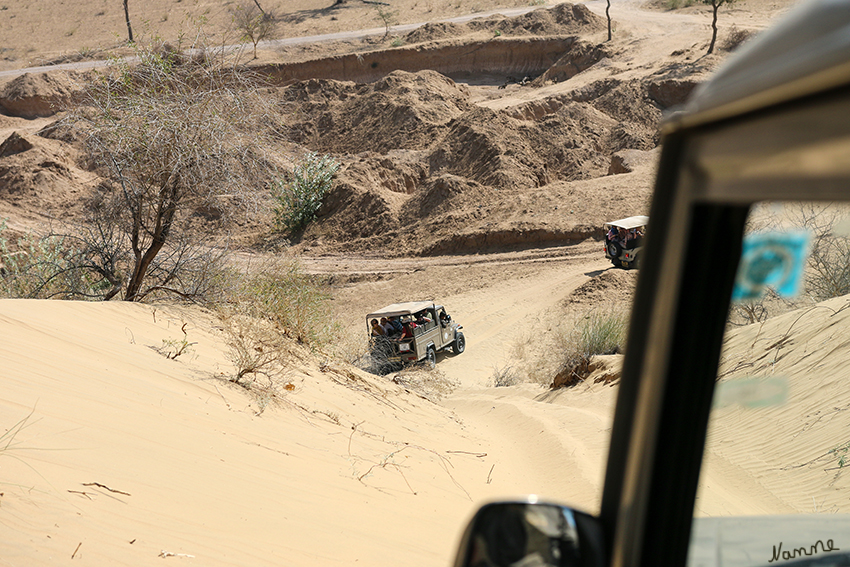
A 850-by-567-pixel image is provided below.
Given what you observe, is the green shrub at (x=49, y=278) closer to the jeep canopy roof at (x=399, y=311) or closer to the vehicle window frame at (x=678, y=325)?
the jeep canopy roof at (x=399, y=311)

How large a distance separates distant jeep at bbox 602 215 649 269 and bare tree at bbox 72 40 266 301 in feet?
29.4

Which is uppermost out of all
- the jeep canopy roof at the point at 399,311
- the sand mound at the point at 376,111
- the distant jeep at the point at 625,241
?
the sand mound at the point at 376,111

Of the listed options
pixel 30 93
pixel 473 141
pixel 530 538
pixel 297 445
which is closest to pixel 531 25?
pixel 473 141

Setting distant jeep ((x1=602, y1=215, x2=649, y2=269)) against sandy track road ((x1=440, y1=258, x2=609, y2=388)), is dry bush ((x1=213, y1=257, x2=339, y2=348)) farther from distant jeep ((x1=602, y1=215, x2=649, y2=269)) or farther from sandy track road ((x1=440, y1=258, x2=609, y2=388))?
distant jeep ((x1=602, y1=215, x2=649, y2=269))

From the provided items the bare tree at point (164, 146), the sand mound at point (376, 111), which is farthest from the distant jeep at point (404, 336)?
the sand mound at point (376, 111)

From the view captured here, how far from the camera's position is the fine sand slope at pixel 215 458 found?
3059mm

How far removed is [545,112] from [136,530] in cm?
2677

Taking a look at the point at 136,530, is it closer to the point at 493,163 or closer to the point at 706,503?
the point at 706,503

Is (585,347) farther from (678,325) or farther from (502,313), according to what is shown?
(678,325)

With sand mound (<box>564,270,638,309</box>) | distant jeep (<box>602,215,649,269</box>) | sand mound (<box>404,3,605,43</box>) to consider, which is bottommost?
sand mound (<box>564,270,638,309</box>)

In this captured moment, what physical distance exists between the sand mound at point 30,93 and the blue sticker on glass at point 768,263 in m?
38.5

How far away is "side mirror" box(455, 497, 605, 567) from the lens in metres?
0.89

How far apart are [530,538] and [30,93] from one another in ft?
130

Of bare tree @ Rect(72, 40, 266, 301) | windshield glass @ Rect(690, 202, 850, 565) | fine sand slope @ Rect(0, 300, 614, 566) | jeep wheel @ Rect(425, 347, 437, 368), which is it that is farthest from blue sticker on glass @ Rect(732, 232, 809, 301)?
jeep wheel @ Rect(425, 347, 437, 368)
